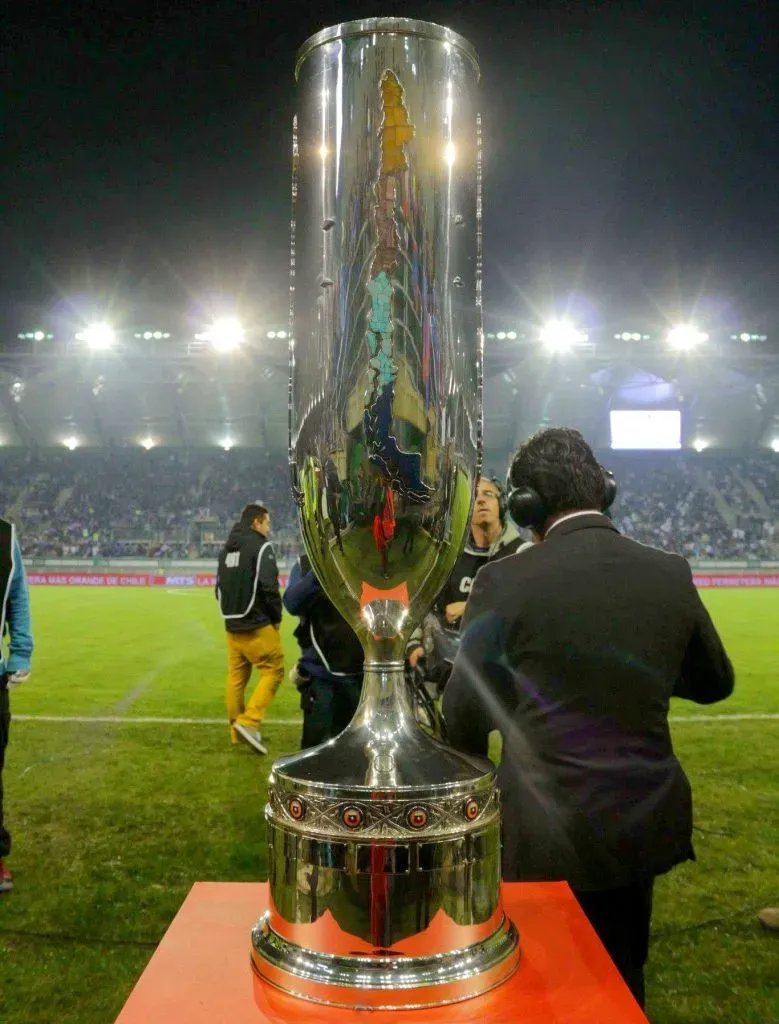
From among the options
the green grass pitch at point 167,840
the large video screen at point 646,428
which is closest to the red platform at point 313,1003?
the green grass pitch at point 167,840

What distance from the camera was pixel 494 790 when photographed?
0.95m

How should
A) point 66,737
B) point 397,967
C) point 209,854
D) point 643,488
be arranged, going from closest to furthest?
point 397,967, point 209,854, point 66,737, point 643,488

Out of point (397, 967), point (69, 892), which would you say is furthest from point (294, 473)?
point (69, 892)

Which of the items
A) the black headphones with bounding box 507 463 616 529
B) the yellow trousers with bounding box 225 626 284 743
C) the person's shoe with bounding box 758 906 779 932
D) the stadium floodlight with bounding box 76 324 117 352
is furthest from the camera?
the stadium floodlight with bounding box 76 324 117 352

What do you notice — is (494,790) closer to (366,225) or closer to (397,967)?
(397,967)

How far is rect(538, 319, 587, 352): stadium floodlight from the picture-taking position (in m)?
29.1

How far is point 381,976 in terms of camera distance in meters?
0.84

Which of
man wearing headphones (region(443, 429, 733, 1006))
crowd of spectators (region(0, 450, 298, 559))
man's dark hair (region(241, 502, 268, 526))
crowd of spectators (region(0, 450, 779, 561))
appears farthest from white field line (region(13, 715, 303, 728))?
crowd of spectators (region(0, 450, 298, 559))

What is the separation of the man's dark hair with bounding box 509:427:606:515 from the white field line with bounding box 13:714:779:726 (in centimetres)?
591

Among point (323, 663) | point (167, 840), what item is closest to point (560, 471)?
point (323, 663)

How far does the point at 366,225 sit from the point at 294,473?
12.4 inches

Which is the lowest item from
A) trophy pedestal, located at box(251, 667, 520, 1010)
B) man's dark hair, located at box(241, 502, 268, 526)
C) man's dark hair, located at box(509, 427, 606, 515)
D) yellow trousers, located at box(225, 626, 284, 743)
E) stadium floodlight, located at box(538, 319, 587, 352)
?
yellow trousers, located at box(225, 626, 284, 743)

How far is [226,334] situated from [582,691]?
2929 centimetres

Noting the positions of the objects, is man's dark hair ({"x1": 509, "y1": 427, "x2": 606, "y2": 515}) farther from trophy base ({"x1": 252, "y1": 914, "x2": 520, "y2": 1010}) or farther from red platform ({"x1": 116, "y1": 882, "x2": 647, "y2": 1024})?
trophy base ({"x1": 252, "y1": 914, "x2": 520, "y2": 1010})
